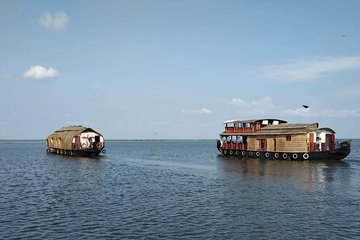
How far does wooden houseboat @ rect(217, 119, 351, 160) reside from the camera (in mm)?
62094

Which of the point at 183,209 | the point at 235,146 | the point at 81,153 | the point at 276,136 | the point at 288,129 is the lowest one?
the point at 183,209

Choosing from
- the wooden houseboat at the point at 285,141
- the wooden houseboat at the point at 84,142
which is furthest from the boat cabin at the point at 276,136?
the wooden houseboat at the point at 84,142

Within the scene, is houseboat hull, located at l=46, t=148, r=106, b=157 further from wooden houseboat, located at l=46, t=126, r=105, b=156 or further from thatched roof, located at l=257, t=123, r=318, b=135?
thatched roof, located at l=257, t=123, r=318, b=135

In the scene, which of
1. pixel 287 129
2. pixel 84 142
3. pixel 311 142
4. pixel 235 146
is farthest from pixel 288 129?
pixel 84 142

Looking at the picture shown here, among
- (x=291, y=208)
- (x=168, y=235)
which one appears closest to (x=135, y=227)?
(x=168, y=235)

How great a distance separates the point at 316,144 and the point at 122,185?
38.6 metres

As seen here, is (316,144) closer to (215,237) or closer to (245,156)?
(245,156)

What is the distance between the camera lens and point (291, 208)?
25750mm

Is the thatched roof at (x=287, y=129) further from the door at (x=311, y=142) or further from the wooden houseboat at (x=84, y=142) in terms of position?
the wooden houseboat at (x=84, y=142)

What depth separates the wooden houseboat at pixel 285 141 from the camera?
6209cm

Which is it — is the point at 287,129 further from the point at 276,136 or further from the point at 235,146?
the point at 235,146

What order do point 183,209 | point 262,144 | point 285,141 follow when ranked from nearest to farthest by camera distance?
point 183,209 < point 285,141 < point 262,144

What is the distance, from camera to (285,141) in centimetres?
6525

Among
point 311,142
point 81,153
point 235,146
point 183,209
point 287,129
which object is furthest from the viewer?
point 81,153
